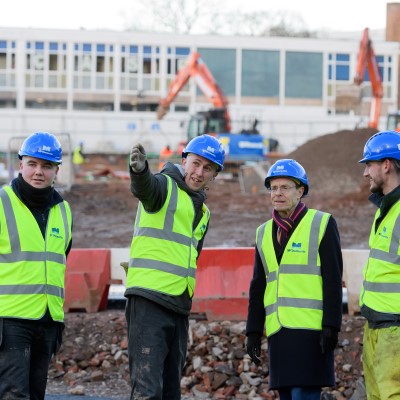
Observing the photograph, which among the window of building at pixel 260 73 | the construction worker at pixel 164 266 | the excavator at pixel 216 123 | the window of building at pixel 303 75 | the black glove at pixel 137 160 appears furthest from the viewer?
the window of building at pixel 303 75

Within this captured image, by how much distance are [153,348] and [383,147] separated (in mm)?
1859

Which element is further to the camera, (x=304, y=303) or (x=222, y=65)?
(x=222, y=65)

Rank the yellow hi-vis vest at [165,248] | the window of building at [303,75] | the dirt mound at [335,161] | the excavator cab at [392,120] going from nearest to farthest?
the yellow hi-vis vest at [165,248], the dirt mound at [335,161], the excavator cab at [392,120], the window of building at [303,75]

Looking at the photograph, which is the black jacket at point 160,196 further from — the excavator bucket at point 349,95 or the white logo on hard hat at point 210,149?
the excavator bucket at point 349,95

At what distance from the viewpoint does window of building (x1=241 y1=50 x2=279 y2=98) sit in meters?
60.6

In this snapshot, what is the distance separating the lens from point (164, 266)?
223 inches

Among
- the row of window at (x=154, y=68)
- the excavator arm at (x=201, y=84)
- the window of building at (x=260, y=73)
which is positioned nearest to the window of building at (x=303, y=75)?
the row of window at (x=154, y=68)

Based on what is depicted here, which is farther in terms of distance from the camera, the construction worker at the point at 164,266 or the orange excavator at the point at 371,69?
the orange excavator at the point at 371,69

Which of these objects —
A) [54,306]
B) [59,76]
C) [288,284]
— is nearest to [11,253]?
[54,306]

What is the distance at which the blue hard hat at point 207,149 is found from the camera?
5.81 meters

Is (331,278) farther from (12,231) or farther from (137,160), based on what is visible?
(12,231)

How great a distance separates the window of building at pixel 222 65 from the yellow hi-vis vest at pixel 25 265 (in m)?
55.1

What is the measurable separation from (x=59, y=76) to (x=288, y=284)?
55224 mm

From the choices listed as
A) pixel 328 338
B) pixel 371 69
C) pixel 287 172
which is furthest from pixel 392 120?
pixel 328 338
